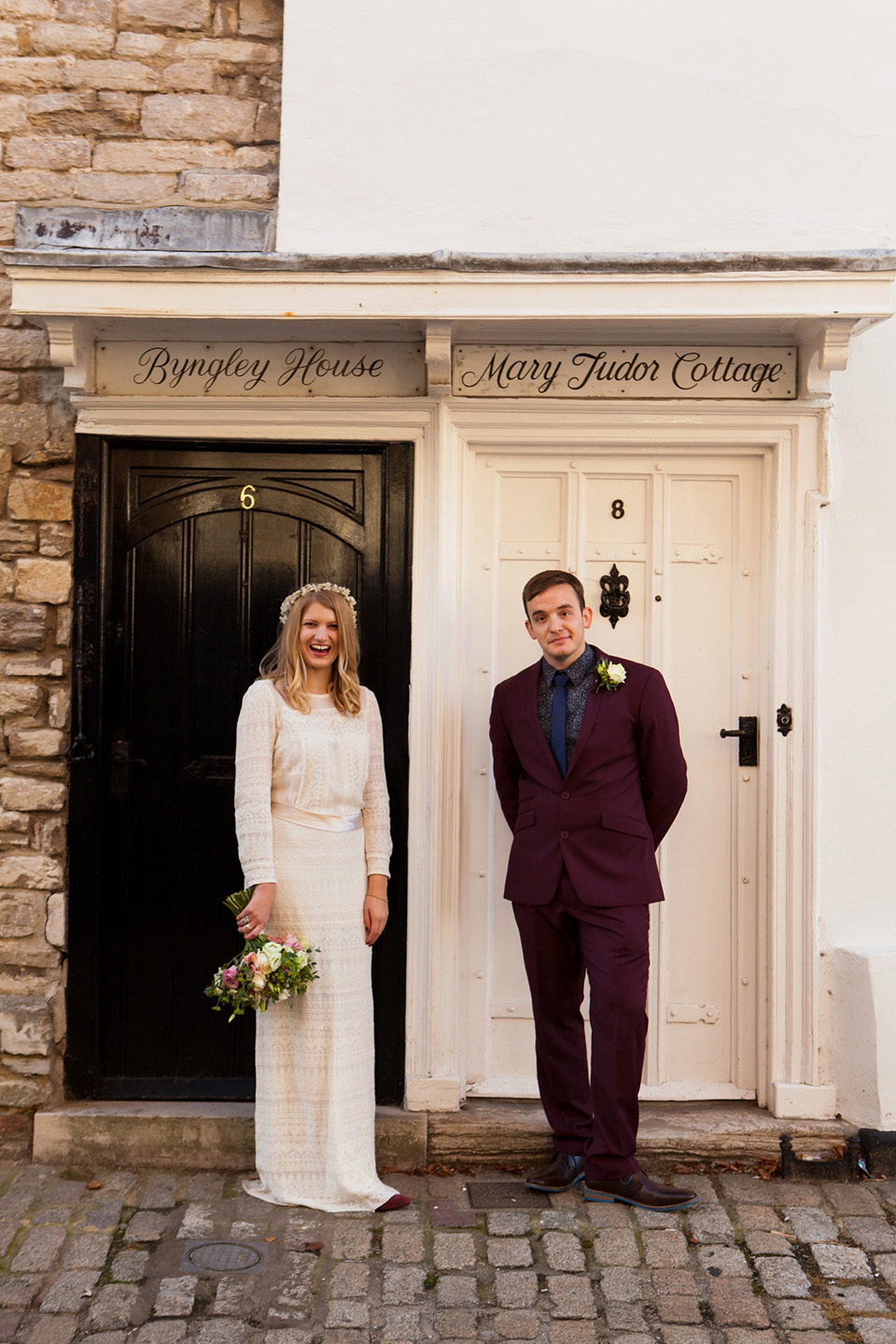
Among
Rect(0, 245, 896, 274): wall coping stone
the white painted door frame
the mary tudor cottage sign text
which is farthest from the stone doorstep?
Rect(0, 245, 896, 274): wall coping stone

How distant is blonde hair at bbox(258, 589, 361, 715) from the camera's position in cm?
376

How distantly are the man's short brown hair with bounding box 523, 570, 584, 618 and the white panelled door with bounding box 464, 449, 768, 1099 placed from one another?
50cm

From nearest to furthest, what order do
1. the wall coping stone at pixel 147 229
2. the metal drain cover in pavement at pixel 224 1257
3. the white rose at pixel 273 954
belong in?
the metal drain cover in pavement at pixel 224 1257 → the white rose at pixel 273 954 → the wall coping stone at pixel 147 229

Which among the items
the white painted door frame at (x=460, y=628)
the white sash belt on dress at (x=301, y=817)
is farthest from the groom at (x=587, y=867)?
the white sash belt on dress at (x=301, y=817)

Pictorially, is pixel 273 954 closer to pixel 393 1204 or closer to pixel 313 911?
pixel 313 911

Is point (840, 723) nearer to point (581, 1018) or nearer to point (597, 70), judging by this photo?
point (581, 1018)

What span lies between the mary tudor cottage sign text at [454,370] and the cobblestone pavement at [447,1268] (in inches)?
114

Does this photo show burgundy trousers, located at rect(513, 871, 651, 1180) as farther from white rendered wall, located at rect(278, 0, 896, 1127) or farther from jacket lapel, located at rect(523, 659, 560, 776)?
white rendered wall, located at rect(278, 0, 896, 1127)

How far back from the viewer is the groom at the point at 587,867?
12.3 feet

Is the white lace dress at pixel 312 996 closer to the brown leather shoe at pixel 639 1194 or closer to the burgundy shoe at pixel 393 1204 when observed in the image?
the burgundy shoe at pixel 393 1204

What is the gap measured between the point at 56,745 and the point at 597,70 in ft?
10.7

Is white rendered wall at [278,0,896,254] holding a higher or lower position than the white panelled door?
higher

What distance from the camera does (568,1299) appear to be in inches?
127

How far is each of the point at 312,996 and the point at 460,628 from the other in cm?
144
